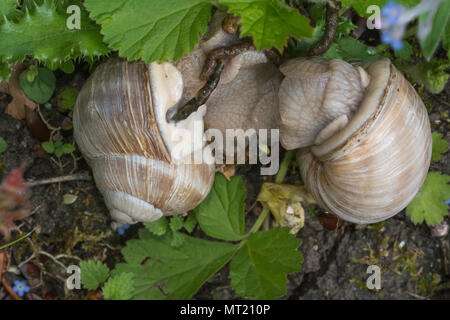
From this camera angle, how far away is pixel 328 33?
247 cm

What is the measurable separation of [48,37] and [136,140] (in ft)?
2.39

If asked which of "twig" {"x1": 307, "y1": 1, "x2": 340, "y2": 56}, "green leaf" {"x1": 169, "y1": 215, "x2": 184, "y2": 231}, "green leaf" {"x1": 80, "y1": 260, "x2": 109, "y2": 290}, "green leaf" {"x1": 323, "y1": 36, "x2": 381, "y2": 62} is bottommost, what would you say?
"green leaf" {"x1": 80, "y1": 260, "x2": 109, "y2": 290}

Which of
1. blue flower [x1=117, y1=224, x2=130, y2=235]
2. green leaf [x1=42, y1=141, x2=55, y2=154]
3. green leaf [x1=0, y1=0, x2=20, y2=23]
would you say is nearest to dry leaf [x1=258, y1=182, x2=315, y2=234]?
blue flower [x1=117, y1=224, x2=130, y2=235]

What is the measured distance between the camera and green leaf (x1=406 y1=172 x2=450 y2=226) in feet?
9.12

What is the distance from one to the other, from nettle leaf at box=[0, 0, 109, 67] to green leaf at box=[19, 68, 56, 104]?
0.43m

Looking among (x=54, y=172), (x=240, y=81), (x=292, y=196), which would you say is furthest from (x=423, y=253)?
(x=54, y=172)

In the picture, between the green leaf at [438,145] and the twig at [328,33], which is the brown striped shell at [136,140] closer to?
the twig at [328,33]

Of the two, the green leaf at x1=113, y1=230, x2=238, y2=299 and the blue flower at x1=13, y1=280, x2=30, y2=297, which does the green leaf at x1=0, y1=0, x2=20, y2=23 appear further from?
the blue flower at x1=13, y1=280, x2=30, y2=297

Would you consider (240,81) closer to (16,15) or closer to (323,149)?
(323,149)

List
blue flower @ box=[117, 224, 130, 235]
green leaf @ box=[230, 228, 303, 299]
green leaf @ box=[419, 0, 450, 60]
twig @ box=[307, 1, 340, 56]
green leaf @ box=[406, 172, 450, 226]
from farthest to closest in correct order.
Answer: blue flower @ box=[117, 224, 130, 235], green leaf @ box=[406, 172, 450, 226], green leaf @ box=[230, 228, 303, 299], twig @ box=[307, 1, 340, 56], green leaf @ box=[419, 0, 450, 60]

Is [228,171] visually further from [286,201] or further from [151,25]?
[151,25]

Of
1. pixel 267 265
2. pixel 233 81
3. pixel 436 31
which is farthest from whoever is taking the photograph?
pixel 233 81

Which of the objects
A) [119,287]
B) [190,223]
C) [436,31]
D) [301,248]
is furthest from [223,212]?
[436,31]

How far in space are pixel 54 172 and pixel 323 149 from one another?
70.3 inches
